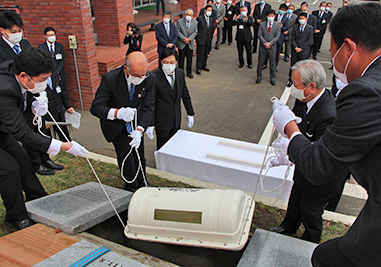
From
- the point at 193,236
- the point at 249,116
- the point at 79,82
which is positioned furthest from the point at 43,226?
the point at 249,116

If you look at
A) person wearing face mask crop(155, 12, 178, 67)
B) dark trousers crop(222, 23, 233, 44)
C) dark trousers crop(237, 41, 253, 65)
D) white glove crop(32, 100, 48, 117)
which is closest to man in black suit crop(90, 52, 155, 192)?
white glove crop(32, 100, 48, 117)

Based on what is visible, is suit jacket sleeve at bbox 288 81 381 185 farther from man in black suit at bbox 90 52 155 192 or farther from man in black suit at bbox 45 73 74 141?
man in black suit at bbox 45 73 74 141

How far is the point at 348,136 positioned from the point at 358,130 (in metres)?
0.05

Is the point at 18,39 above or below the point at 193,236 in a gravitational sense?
above

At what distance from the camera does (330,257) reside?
1739 millimetres

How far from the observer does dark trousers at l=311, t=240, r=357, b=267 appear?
5.44 ft

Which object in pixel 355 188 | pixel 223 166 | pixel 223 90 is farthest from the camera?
pixel 223 90

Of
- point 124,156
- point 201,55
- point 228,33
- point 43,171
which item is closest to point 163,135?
point 124,156

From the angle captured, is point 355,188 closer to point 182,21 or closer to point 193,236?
point 193,236

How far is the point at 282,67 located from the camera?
35.4 ft

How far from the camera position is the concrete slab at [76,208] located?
268 centimetres

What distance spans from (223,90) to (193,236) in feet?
22.0

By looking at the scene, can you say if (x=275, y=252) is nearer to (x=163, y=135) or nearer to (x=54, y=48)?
(x=163, y=135)

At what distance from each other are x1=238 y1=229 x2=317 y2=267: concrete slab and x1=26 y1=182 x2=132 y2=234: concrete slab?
4.70ft
